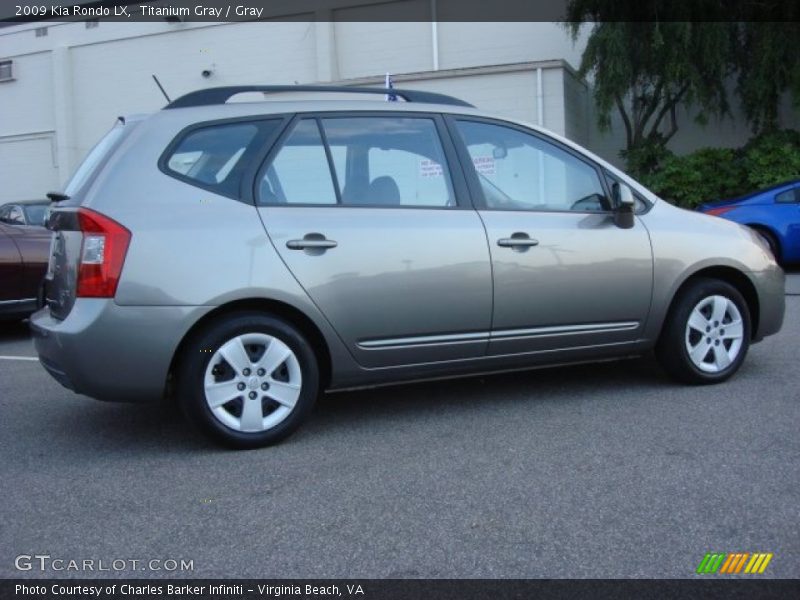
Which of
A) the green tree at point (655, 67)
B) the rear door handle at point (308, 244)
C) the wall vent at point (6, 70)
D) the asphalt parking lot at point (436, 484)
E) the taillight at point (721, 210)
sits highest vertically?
the wall vent at point (6, 70)

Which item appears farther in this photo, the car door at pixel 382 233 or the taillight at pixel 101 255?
the car door at pixel 382 233

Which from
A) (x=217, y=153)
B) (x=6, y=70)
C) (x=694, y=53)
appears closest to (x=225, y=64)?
(x=6, y=70)

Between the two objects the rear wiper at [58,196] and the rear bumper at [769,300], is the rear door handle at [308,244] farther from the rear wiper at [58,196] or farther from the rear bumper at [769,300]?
the rear bumper at [769,300]

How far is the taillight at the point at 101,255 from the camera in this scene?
401 centimetres

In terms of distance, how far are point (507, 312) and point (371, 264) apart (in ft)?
2.83

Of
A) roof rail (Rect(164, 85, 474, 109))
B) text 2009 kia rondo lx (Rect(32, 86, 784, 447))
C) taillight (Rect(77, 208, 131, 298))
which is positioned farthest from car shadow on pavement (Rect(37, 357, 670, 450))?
roof rail (Rect(164, 85, 474, 109))

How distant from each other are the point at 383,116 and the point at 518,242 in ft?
3.40

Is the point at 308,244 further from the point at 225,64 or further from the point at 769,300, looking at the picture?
the point at 225,64

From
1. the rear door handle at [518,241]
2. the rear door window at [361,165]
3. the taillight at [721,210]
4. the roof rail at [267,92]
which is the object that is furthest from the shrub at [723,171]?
the rear door window at [361,165]

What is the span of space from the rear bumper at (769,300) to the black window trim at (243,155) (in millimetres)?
3127

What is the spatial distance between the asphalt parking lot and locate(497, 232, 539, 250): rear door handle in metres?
0.96

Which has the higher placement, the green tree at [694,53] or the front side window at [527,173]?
the green tree at [694,53]

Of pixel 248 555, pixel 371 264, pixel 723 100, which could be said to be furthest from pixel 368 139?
pixel 723 100

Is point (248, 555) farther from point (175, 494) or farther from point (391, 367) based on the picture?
point (391, 367)
